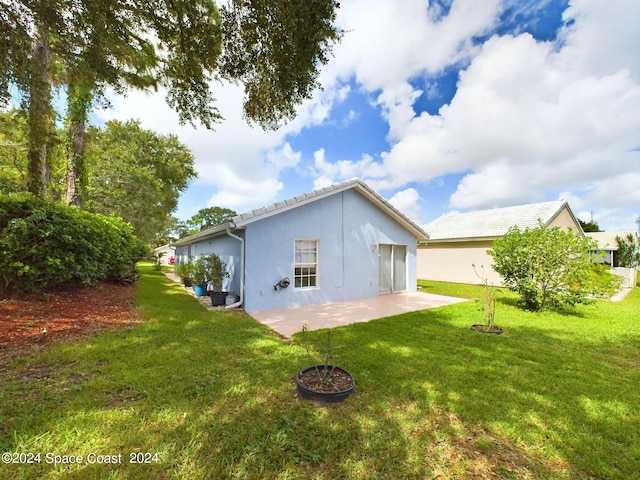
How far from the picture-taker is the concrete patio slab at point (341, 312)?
6727mm

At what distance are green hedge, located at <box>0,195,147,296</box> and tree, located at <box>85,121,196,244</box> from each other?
7.71 meters

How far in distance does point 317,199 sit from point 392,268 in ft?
17.5

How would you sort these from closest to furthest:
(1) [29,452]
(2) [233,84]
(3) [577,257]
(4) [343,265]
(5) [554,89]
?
1. (1) [29,452]
2. (2) [233,84]
3. (3) [577,257]
4. (5) [554,89]
5. (4) [343,265]

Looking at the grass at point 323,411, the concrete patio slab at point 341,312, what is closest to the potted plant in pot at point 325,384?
the grass at point 323,411

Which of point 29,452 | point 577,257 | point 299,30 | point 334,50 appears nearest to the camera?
point 29,452

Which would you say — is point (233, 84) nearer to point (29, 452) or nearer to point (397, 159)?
point (29, 452)

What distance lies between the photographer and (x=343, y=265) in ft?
32.8

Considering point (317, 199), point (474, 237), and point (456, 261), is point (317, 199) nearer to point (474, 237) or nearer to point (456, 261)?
point (474, 237)

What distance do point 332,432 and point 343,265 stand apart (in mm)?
7498

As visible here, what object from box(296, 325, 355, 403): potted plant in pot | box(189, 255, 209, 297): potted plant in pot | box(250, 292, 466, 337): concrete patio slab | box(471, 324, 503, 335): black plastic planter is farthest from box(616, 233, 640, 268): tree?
box(189, 255, 209, 297): potted plant in pot

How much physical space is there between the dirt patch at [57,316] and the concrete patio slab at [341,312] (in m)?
3.40

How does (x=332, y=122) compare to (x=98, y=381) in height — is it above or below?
above

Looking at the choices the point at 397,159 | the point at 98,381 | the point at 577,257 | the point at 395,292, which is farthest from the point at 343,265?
the point at 397,159

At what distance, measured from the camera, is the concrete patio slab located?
673 centimetres
